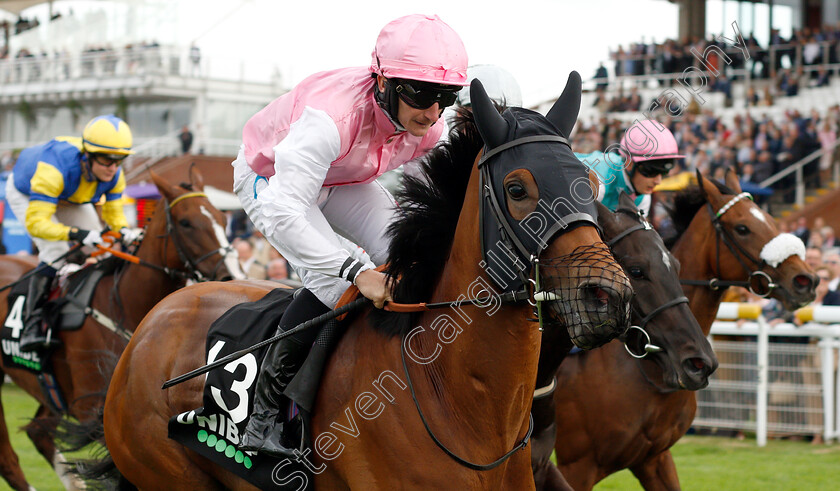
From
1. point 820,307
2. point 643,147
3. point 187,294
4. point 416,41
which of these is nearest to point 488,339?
point 416,41

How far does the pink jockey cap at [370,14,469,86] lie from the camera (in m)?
2.64

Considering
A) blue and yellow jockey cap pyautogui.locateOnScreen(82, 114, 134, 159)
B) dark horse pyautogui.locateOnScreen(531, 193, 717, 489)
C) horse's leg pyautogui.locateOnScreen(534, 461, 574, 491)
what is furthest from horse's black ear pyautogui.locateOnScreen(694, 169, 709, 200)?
blue and yellow jockey cap pyautogui.locateOnScreen(82, 114, 134, 159)

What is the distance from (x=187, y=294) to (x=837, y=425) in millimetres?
5803

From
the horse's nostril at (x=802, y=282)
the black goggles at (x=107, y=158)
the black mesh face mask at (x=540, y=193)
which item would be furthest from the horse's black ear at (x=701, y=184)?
the black goggles at (x=107, y=158)

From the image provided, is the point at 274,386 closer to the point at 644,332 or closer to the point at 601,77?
the point at 644,332

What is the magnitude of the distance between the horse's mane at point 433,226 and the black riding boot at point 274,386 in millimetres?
311

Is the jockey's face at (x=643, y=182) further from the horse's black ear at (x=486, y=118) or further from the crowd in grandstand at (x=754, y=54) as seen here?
the crowd in grandstand at (x=754, y=54)

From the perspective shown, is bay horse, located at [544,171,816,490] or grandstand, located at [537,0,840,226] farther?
grandstand, located at [537,0,840,226]

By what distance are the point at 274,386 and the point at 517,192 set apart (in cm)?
110

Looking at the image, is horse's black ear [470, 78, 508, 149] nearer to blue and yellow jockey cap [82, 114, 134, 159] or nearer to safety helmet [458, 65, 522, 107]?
safety helmet [458, 65, 522, 107]

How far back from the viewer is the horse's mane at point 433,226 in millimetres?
2727

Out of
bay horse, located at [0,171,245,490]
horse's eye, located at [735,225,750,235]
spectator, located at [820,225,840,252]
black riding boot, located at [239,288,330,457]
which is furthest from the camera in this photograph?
spectator, located at [820,225,840,252]

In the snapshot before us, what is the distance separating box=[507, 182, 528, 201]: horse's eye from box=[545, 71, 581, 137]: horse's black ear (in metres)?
A: 0.27

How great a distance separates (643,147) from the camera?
4879 mm
